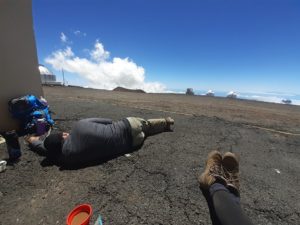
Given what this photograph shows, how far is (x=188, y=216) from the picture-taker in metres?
2.10

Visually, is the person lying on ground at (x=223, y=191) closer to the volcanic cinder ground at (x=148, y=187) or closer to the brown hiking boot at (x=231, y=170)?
the brown hiking boot at (x=231, y=170)

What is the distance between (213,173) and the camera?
2.51 meters

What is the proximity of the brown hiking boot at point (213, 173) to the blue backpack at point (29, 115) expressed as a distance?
3346 mm

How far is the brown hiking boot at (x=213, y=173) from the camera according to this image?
239 cm

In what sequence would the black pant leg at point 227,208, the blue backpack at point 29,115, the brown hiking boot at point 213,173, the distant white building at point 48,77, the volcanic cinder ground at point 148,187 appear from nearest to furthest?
the black pant leg at point 227,208 → the volcanic cinder ground at point 148,187 → the brown hiking boot at point 213,173 → the blue backpack at point 29,115 → the distant white building at point 48,77

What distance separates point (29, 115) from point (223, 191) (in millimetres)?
4013

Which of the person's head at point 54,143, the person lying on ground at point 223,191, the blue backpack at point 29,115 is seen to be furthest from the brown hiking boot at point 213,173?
the blue backpack at point 29,115

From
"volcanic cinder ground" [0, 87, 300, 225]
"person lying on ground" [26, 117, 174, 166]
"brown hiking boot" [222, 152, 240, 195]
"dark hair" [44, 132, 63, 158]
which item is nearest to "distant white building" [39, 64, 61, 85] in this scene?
"volcanic cinder ground" [0, 87, 300, 225]

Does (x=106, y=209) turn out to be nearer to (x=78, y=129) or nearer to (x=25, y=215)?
(x=25, y=215)

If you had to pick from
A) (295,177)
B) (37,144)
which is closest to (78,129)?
(37,144)

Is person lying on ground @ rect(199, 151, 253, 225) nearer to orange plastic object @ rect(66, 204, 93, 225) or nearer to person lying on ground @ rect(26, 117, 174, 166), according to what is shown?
orange plastic object @ rect(66, 204, 93, 225)

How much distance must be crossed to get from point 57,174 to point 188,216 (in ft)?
6.16

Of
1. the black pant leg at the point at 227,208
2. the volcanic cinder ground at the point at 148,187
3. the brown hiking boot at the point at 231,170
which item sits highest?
the brown hiking boot at the point at 231,170

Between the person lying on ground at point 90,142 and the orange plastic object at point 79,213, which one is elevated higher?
the person lying on ground at point 90,142
